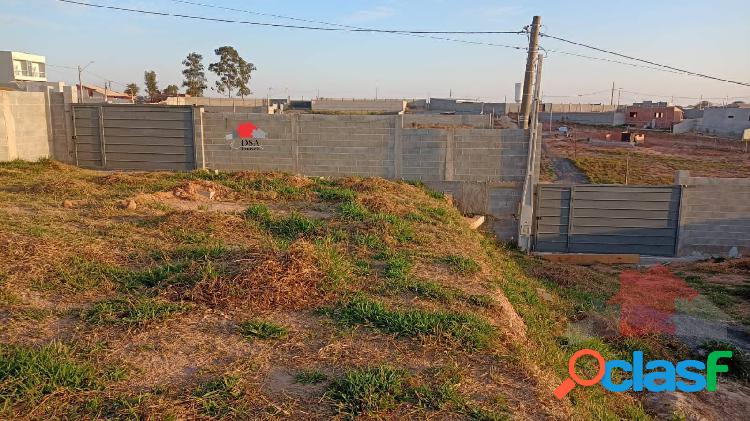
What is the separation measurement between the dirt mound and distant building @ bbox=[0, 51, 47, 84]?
51.9 m

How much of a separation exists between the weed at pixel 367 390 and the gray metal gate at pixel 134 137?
39.2 ft

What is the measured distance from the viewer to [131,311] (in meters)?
4.41

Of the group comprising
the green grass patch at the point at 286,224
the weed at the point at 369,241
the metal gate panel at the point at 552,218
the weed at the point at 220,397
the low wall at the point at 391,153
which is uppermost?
the low wall at the point at 391,153

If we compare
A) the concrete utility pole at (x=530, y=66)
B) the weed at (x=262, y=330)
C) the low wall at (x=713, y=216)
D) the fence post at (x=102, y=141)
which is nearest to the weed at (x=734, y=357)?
the weed at (x=262, y=330)

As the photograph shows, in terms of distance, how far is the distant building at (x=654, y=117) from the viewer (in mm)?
54875

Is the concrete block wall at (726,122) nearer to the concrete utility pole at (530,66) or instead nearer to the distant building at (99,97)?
the concrete utility pole at (530,66)

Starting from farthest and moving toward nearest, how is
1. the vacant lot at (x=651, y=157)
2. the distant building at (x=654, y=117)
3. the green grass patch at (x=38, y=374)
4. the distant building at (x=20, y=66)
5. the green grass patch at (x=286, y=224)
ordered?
the distant building at (x=654, y=117) → the distant building at (x=20, y=66) → the vacant lot at (x=651, y=157) → the green grass patch at (x=286, y=224) → the green grass patch at (x=38, y=374)

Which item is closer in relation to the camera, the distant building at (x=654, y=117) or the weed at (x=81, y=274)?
the weed at (x=81, y=274)

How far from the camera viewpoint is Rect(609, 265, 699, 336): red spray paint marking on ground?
7.51 m

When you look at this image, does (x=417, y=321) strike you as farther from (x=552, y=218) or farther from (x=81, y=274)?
(x=552, y=218)

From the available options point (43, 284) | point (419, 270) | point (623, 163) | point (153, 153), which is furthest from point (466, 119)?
point (43, 284)

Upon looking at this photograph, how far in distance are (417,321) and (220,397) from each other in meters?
1.81

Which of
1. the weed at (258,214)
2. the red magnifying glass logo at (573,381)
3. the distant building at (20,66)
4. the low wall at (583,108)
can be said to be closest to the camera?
the red magnifying glass logo at (573,381)

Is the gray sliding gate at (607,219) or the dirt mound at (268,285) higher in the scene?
the dirt mound at (268,285)
